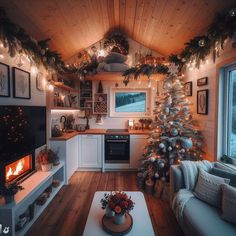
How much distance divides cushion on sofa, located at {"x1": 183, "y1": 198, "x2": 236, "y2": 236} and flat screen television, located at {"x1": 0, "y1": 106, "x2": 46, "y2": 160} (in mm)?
2079

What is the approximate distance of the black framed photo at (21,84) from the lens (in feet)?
7.29

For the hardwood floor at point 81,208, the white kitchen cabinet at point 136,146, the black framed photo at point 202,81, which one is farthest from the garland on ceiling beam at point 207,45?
the hardwood floor at point 81,208

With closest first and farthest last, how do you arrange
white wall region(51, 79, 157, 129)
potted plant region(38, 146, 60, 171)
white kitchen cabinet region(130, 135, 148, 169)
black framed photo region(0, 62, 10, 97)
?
black framed photo region(0, 62, 10, 97)
potted plant region(38, 146, 60, 171)
white kitchen cabinet region(130, 135, 148, 169)
white wall region(51, 79, 157, 129)

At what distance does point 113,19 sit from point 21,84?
2293 mm

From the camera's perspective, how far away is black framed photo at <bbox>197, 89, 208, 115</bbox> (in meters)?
2.68

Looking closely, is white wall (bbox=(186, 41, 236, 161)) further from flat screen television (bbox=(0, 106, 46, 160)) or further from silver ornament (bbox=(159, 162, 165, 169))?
flat screen television (bbox=(0, 106, 46, 160))

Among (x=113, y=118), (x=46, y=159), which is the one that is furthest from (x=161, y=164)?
(x=113, y=118)

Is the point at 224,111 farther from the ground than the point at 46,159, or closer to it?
farther from the ground

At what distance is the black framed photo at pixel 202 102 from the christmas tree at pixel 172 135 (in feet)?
0.66

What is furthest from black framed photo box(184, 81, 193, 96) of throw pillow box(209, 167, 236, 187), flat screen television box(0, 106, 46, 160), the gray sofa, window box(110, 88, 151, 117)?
flat screen television box(0, 106, 46, 160)

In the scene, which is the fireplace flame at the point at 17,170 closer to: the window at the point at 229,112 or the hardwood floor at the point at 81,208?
the hardwood floor at the point at 81,208

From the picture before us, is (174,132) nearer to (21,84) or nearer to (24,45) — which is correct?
(21,84)

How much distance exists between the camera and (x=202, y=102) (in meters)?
2.79

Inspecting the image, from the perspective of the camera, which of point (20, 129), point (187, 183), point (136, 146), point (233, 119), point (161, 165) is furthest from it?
point (136, 146)
